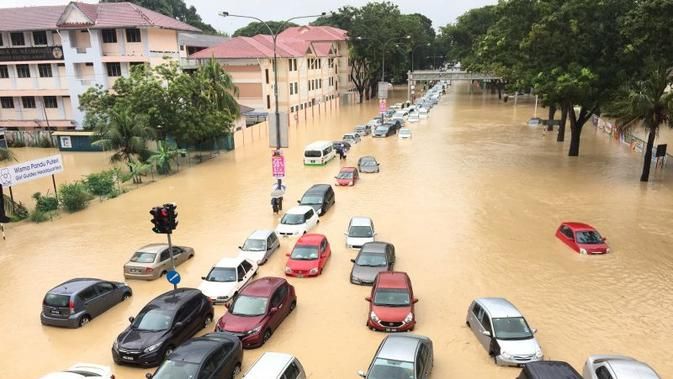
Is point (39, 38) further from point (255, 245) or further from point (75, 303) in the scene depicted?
point (75, 303)

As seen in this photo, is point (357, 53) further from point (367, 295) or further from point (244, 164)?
point (367, 295)

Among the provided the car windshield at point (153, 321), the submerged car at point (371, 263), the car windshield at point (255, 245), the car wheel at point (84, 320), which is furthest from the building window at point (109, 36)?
the car windshield at point (153, 321)

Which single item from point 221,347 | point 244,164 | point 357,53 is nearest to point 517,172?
point 244,164

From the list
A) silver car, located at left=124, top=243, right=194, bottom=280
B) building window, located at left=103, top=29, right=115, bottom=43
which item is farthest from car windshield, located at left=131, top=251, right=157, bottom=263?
building window, located at left=103, top=29, right=115, bottom=43

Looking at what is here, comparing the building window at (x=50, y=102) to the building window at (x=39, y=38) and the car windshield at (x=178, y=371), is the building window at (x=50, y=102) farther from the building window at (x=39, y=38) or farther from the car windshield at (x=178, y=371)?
the car windshield at (x=178, y=371)

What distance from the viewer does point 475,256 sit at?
2134cm

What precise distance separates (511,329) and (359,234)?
9.67m

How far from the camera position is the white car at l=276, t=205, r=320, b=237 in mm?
23953

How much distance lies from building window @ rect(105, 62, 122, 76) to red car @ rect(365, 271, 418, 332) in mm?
44884

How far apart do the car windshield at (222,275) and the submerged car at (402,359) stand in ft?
24.1

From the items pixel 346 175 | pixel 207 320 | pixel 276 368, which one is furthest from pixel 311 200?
pixel 276 368

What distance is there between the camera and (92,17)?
5028 cm

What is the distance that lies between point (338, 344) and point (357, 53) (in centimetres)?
8019

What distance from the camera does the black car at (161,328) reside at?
43.8 feet
